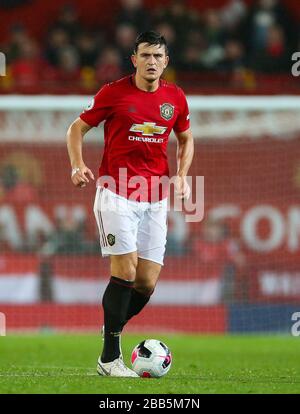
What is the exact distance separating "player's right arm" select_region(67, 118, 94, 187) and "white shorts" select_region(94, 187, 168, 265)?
0.77 ft

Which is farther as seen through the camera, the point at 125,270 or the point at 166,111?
the point at 166,111

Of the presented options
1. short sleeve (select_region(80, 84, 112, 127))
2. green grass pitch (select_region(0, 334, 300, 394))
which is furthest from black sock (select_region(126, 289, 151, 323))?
short sleeve (select_region(80, 84, 112, 127))

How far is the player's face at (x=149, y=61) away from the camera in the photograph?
739cm

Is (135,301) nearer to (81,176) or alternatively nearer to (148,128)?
(81,176)

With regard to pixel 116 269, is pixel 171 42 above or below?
above

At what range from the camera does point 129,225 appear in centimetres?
730

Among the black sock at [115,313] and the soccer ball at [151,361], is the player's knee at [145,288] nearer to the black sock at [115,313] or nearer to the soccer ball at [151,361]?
the black sock at [115,313]

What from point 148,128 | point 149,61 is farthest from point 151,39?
point 148,128

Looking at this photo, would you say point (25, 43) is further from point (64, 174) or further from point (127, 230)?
point (127, 230)

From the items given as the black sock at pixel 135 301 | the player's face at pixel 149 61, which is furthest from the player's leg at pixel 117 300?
the player's face at pixel 149 61

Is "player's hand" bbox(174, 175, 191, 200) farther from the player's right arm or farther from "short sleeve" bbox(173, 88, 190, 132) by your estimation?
the player's right arm

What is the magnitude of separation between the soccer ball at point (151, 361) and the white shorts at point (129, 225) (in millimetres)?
682

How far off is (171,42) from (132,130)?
33.9ft

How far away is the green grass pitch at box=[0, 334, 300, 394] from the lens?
20.9 ft
